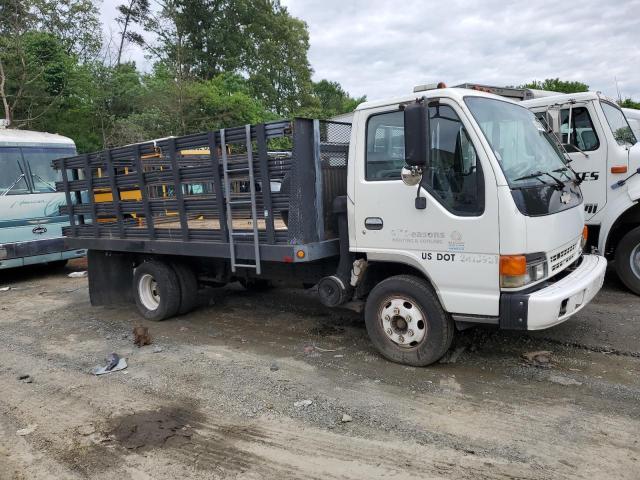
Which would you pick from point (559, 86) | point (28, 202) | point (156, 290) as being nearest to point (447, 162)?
point (156, 290)

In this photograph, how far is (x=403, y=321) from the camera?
4.38 m

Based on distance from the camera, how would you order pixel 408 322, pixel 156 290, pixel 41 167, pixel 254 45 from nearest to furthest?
pixel 408 322 < pixel 156 290 < pixel 41 167 < pixel 254 45

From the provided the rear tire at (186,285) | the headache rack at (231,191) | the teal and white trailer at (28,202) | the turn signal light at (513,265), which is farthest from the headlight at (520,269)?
the teal and white trailer at (28,202)

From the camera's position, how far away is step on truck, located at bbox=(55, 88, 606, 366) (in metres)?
3.80

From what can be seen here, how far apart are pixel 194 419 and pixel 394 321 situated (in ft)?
6.12

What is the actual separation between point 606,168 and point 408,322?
12.1 feet

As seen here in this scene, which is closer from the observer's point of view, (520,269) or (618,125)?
(520,269)

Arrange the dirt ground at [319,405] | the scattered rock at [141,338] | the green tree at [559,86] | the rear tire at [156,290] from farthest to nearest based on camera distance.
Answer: the green tree at [559,86]
the rear tire at [156,290]
the scattered rock at [141,338]
the dirt ground at [319,405]

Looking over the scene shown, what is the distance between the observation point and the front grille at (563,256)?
402 centimetres

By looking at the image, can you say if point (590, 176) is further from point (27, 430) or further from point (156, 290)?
point (27, 430)

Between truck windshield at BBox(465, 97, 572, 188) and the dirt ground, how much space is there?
5.45ft

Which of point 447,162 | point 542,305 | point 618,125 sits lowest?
point 542,305

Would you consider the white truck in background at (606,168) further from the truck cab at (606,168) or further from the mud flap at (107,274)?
the mud flap at (107,274)

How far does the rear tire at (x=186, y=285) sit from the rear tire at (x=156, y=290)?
0.16ft
